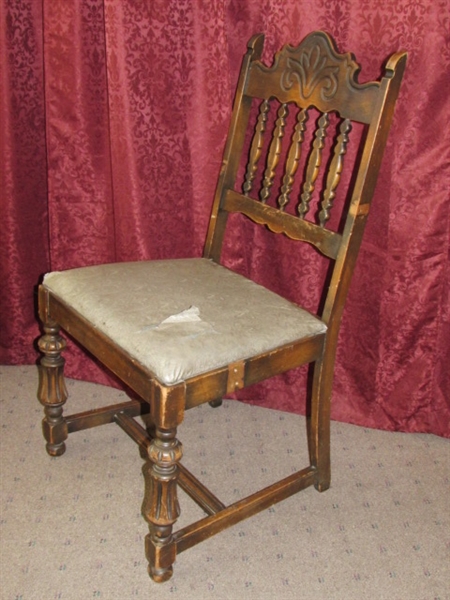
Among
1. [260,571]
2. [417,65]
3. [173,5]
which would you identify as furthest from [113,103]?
[260,571]

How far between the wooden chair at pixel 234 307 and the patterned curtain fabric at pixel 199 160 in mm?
139

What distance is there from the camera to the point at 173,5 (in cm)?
176

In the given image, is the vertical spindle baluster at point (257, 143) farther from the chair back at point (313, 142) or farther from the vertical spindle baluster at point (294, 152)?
the vertical spindle baluster at point (294, 152)

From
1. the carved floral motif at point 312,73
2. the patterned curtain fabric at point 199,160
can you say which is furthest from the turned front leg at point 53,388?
the carved floral motif at point 312,73

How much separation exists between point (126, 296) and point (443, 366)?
914 mm

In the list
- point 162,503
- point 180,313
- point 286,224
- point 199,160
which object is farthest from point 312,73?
point 162,503

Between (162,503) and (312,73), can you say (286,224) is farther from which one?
(162,503)

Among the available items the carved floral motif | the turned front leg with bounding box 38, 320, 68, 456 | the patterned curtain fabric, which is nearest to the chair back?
the carved floral motif

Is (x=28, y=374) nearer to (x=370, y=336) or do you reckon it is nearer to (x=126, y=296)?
(x=126, y=296)

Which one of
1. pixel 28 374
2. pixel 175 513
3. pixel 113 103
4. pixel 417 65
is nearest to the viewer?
pixel 175 513

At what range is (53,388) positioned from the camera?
1.74m

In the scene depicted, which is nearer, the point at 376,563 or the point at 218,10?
the point at 376,563

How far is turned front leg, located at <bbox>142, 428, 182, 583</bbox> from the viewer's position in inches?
51.7

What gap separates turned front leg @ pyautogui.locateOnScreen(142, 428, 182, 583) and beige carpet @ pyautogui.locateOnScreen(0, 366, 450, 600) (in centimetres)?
6
